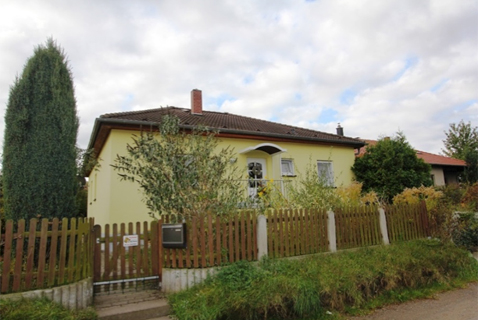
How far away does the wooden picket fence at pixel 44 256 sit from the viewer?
3.74m

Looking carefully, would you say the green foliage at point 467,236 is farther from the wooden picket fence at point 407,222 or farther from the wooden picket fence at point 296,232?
the wooden picket fence at point 296,232

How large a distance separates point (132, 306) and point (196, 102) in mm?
10788

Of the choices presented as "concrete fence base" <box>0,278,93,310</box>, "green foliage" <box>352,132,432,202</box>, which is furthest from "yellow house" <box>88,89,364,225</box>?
"concrete fence base" <box>0,278,93,310</box>

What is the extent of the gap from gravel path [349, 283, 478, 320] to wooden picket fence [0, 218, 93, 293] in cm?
433

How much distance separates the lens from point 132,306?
4.21 metres

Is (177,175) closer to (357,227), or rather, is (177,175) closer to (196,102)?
(357,227)

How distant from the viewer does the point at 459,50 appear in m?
7.84

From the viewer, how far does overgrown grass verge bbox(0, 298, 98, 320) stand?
3348mm

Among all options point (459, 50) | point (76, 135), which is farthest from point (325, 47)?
point (76, 135)

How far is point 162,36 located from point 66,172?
4.20 metres

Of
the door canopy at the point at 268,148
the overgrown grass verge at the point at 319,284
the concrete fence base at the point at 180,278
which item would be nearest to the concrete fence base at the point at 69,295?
the concrete fence base at the point at 180,278

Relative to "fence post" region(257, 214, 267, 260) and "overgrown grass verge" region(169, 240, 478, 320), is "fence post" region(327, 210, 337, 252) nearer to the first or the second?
"overgrown grass verge" region(169, 240, 478, 320)

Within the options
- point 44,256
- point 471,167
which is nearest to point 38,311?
point 44,256

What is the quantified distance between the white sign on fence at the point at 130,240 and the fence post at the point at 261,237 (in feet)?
7.23
